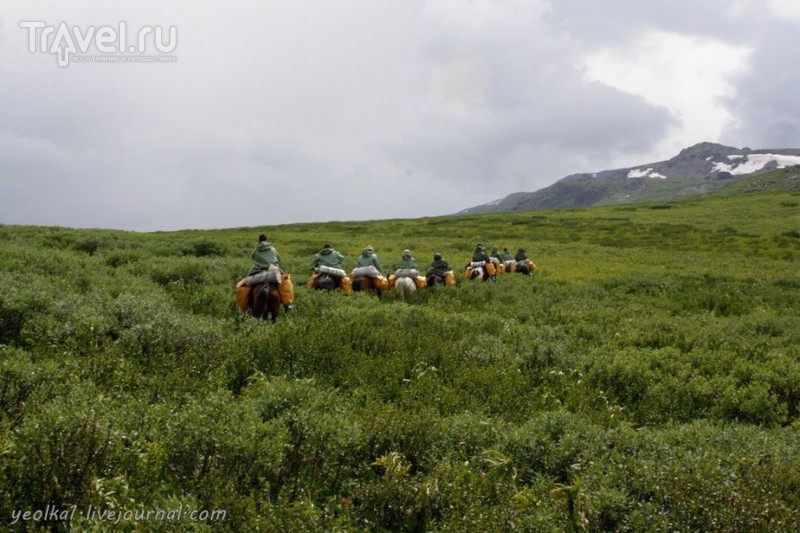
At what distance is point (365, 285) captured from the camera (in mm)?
17375

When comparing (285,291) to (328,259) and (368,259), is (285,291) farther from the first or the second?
(368,259)

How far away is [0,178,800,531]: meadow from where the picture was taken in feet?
11.8

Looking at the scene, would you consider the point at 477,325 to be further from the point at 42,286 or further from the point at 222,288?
the point at 42,286

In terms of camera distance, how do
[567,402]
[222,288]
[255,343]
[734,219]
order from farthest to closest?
1. [734,219]
2. [222,288]
3. [255,343]
4. [567,402]

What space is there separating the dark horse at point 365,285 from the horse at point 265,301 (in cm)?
557

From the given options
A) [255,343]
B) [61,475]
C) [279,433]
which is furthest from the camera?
[255,343]

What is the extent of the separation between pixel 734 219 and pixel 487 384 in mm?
73943

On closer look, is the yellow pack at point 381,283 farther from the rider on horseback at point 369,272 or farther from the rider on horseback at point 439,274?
the rider on horseback at point 439,274

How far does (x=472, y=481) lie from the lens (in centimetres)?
417

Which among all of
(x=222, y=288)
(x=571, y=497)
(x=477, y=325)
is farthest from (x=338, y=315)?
(x=571, y=497)

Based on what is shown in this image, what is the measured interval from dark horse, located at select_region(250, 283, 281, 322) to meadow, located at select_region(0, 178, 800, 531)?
33.2 inches

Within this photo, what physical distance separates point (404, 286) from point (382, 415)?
1242 centimetres

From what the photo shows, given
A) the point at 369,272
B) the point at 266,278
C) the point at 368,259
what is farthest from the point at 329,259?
the point at 266,278

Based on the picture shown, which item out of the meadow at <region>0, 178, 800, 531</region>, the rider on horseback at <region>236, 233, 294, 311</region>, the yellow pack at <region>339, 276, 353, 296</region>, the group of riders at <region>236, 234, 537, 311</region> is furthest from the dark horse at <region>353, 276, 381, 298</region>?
the rider on horseback at <region>236, 233, 294, 311</region>
